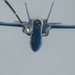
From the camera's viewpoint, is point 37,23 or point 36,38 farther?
point 37,23

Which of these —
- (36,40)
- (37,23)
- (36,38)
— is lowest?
(36,40)

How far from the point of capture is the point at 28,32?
18.2 meters

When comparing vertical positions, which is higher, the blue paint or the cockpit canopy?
the cockpit canopy

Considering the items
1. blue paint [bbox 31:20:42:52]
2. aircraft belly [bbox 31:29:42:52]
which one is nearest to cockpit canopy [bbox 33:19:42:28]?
blue paint [bbox 31:20:42:52]

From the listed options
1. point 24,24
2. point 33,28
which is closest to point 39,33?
point 33,28

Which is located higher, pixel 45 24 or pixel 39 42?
pixel 45 24

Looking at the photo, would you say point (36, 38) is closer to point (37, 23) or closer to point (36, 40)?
point (36, 40)

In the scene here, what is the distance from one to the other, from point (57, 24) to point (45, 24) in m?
3.50

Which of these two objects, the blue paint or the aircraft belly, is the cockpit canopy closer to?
the blue paint

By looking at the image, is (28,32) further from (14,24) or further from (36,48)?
(14,24)

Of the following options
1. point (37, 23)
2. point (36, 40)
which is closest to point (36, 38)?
point (36, 40)

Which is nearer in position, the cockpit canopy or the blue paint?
the blue paint

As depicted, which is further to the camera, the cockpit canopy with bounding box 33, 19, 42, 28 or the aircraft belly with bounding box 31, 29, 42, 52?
the cockpit canopy with bounding box 33, 19, 42, 28

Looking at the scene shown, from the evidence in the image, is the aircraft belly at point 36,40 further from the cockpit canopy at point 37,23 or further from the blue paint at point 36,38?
the cockpit canopy at point 37,23
